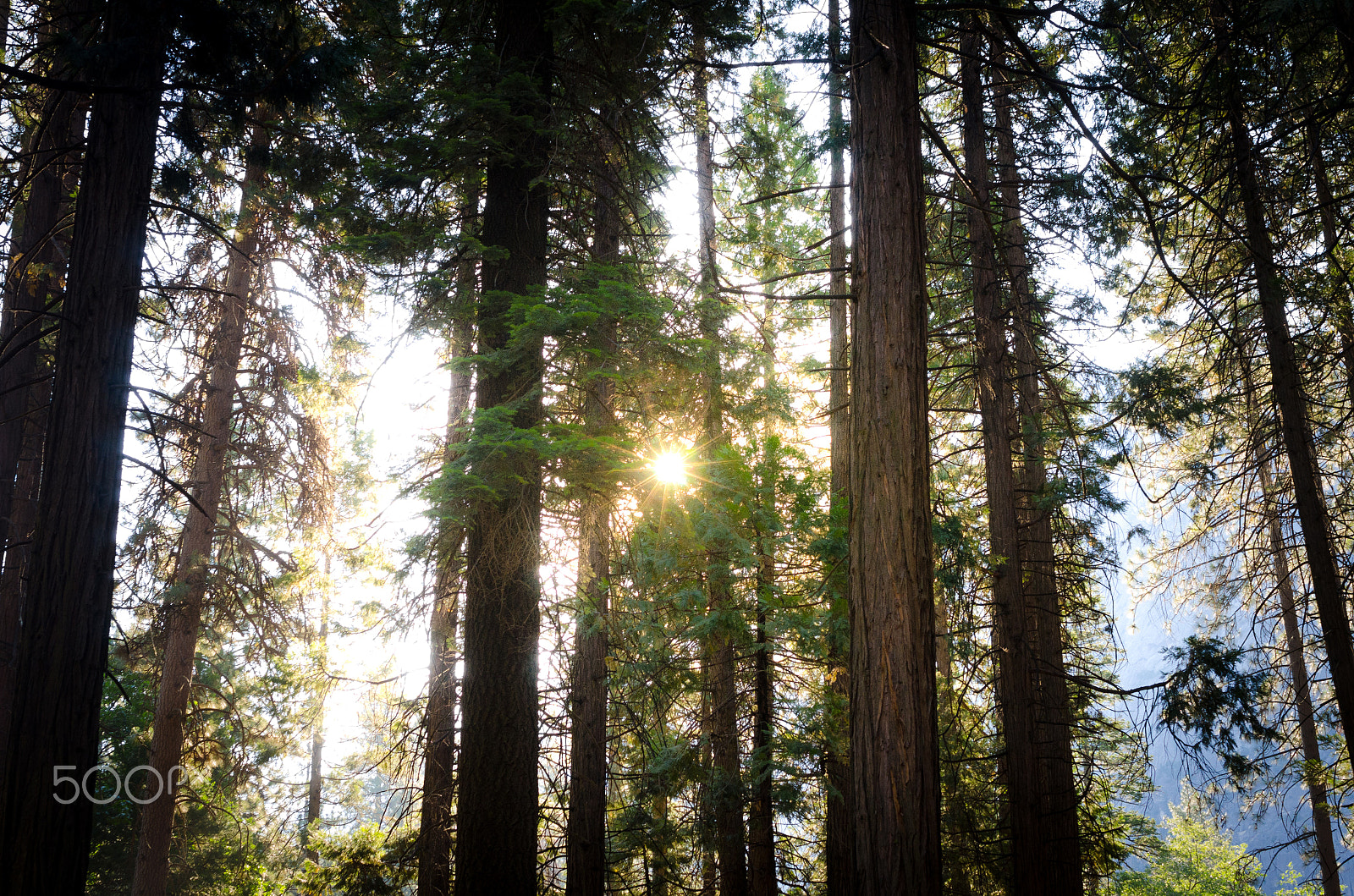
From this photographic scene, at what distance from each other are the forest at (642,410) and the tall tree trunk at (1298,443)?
2.3 inches

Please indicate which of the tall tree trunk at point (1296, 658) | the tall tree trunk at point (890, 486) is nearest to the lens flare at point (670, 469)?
the tall tree trunk at point (890, 486)

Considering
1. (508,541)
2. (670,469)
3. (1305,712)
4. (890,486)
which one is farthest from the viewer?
(1305,712)

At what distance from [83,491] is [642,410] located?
194 inches

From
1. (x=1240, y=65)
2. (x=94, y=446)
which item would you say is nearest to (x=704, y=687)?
(x=94, y=446)

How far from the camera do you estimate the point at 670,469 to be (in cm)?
739

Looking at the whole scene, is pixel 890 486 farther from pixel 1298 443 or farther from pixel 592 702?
pixel 1298 443

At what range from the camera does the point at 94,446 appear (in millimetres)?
5504

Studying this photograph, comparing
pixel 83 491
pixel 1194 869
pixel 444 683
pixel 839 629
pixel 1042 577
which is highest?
pixel 1042 577

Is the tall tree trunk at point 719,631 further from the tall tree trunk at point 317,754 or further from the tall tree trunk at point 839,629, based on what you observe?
the tall tree trunk at point 317,754

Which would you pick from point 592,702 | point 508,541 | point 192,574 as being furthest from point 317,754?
point 508,541

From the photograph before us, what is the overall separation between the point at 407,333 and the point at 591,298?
254 cm

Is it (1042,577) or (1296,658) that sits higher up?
(1042,577)

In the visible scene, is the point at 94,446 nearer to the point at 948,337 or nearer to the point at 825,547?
the point at 825,547

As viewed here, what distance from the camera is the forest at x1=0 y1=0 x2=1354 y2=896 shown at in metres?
5.14
